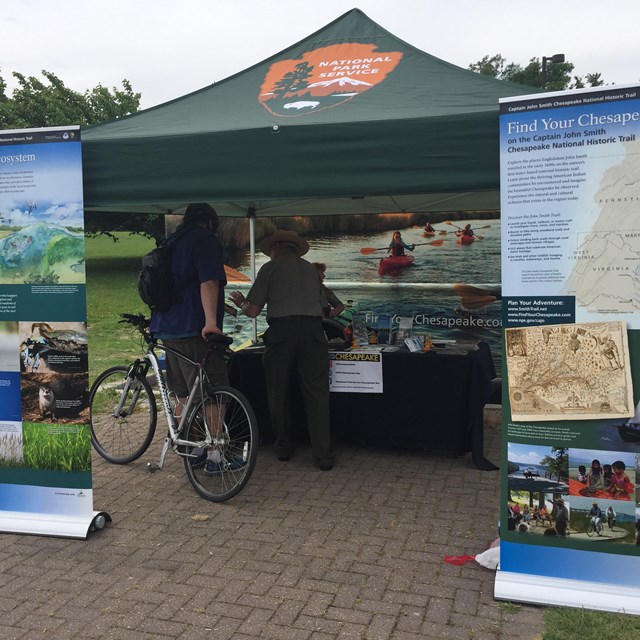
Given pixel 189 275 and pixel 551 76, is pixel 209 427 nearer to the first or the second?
pixel 189 275

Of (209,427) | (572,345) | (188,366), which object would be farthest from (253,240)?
(572,345)

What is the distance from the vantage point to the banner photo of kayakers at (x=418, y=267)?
7281 millimetres

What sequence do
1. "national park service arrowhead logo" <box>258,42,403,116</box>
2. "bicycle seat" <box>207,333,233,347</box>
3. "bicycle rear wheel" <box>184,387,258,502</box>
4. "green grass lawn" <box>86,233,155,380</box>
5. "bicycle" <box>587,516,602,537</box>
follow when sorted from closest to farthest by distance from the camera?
"bicycle" <box>587,516,602,537</box>, "national park service arrowhead logo" <box>258,42,403,116</box>, "bicycle rear wheel" <box>184,387,258,502</box>, "bicycle seat" <box>207,333,233,347</box>, "green grass lawn" <box>86,233,155,380</box>

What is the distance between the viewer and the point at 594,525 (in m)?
3.03

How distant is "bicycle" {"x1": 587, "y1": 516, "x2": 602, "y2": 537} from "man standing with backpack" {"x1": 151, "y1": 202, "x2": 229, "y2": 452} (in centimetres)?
249

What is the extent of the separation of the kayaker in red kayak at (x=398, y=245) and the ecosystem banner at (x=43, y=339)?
14.3 ft

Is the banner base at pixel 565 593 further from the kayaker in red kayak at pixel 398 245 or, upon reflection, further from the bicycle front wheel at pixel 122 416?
the kayaker in red kayak at pixel 398 245

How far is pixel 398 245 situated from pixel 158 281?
3703 millimetres

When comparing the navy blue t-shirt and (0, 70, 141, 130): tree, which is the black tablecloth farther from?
(0, 70, 141, 130): tree

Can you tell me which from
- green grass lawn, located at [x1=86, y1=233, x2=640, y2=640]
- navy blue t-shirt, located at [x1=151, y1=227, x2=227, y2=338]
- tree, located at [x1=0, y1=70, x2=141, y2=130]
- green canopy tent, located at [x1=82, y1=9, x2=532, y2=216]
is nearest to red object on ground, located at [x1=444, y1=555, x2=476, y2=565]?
green grass lawn, located at [x1=86, y1=233, x2=640, y2=640]

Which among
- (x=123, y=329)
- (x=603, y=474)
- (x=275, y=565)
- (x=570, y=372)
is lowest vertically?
(x=275, y=565)

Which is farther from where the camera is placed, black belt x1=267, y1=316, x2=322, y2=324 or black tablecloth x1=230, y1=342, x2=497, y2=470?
black tablecloth x1=230, y1=342, x2=497, y2=470

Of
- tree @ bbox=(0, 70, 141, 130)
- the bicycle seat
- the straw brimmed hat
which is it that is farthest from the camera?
tree @ bbox=(0, 70, 141, 130)

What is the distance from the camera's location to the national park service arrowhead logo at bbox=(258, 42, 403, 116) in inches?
154
